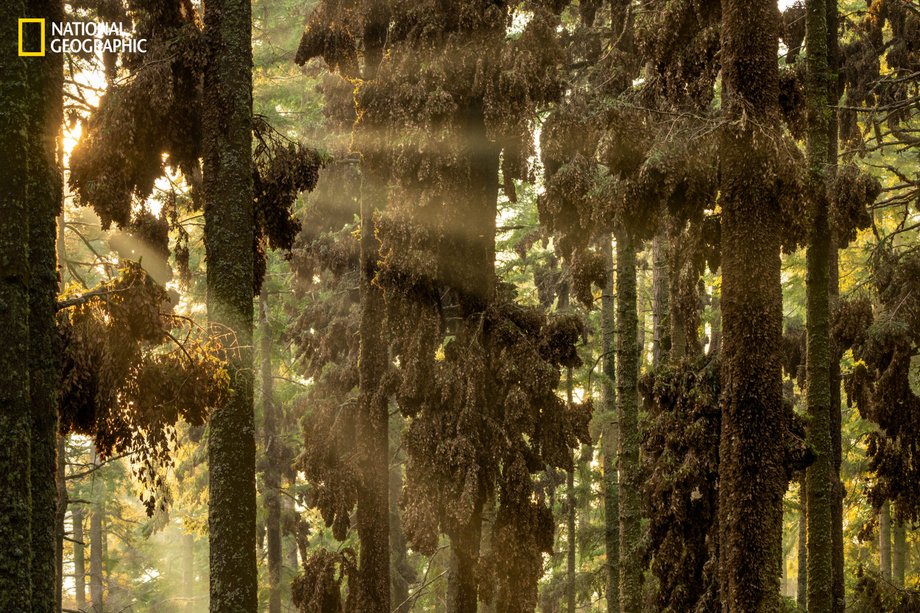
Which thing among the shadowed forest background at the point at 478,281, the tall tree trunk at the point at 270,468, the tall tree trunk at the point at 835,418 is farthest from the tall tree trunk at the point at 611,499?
the tall tree trunk at the point at 270,468

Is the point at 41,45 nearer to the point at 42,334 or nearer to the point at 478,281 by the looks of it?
the point at 42,334

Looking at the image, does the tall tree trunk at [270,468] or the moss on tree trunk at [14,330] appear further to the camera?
the tall tree trunk at [270,468]

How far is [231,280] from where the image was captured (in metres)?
9.72

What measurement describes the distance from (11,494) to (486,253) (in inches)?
340

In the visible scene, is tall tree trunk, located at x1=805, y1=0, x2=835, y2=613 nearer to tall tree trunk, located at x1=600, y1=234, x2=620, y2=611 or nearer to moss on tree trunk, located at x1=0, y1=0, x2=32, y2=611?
tall tree trunk, located at x1=600, y1=234, x2=620, y2=611

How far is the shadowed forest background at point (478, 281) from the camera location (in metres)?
8.46

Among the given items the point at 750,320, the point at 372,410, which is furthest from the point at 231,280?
the point at 750,320

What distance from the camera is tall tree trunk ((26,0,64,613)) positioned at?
24.1 ft

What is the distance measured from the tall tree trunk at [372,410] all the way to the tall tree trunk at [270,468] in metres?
9.80

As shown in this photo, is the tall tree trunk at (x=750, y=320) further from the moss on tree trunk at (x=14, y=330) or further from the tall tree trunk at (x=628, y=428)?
the moss on tree trunk at (x=14, y=330)

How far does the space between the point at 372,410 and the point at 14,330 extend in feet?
25.7

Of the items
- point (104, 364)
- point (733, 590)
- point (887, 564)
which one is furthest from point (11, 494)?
point (887, 564)

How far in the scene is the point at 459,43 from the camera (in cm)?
1351

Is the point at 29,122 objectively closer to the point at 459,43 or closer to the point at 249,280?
the point at 249,280
